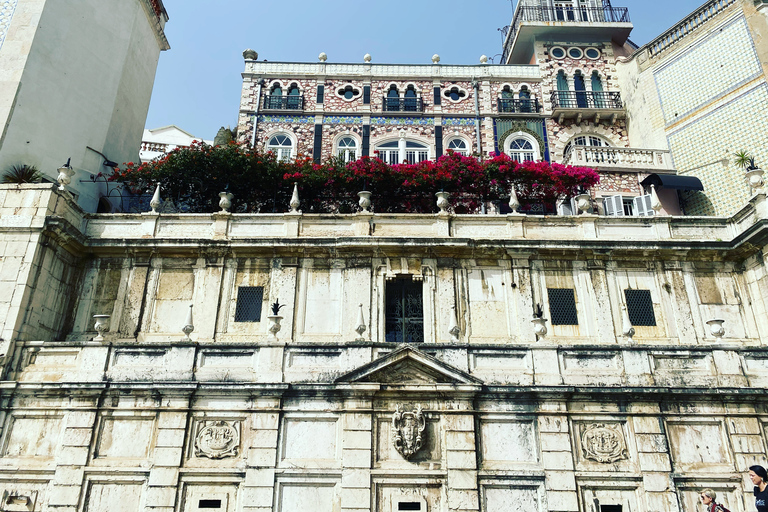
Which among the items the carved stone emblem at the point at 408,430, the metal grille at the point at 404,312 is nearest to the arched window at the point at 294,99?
the metal grille at the point at 404,312

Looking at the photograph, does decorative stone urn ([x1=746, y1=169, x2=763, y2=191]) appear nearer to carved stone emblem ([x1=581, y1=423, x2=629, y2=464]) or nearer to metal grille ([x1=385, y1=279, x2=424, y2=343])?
carved stone emblem ([x1=581, y1=423, x2=629, y2=464])

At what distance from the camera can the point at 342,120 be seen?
2695 cm

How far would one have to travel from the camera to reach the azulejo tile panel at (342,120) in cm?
2692

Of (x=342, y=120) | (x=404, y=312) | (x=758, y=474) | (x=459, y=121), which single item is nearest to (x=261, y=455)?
(x=404, y=312)

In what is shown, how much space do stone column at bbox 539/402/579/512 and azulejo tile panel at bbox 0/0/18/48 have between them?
20.6 metres

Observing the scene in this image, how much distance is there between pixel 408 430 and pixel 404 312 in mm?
4095

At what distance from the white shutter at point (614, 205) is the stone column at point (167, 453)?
1692cm

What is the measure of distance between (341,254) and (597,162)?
1250 centimetres

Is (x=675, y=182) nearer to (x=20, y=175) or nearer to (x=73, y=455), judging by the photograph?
(x=73, y=455)

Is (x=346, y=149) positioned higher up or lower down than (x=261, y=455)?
higher up

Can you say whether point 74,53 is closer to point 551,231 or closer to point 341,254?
point 341,254

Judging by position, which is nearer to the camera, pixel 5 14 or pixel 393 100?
pixel 5 14

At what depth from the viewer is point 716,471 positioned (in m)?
13.5

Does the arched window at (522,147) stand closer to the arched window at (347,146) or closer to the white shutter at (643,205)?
the white shutter at (643,205)
